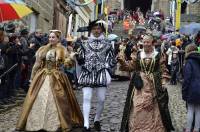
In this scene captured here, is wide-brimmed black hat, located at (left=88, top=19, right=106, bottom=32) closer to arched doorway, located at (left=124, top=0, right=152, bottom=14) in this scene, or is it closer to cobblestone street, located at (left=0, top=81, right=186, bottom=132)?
cobblestone street, located at (left=0, top=81, right=186, bottom=132)

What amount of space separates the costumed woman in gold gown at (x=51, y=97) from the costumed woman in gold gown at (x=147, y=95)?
103 centimetres

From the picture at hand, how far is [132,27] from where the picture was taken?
4050 centimetres

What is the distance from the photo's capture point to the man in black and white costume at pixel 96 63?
9359mm

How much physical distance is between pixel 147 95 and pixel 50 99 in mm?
→ 1586

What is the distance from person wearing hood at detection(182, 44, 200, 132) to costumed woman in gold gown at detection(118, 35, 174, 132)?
426mm

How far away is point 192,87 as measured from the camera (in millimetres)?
8883

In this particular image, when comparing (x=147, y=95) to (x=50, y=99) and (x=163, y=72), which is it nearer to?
(x=163, y=72)

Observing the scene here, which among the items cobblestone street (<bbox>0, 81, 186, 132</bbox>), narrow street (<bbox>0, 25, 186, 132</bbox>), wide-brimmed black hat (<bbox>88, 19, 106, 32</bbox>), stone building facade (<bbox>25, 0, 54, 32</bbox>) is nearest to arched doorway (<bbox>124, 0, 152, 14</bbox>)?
stone building facade (<bbox>25, 0, 54, 32</bbox>)

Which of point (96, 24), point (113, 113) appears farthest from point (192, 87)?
point (113, 113)

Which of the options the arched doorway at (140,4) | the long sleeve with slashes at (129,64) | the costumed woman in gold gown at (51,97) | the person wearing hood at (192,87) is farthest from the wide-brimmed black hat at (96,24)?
the arched doorway at (140,4)

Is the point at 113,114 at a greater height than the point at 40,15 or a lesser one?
lesser

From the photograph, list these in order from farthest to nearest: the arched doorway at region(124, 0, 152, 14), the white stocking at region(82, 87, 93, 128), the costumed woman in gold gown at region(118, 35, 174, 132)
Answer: the arched doorway at region(124, 0, 152, 14)
the white stocking at region(82, 87, 93, 128)
the costumed woman in gold gown at region(118, 35, 174, 132)

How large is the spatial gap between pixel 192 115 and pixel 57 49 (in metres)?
2.43

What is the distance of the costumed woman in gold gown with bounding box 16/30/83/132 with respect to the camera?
892cm
